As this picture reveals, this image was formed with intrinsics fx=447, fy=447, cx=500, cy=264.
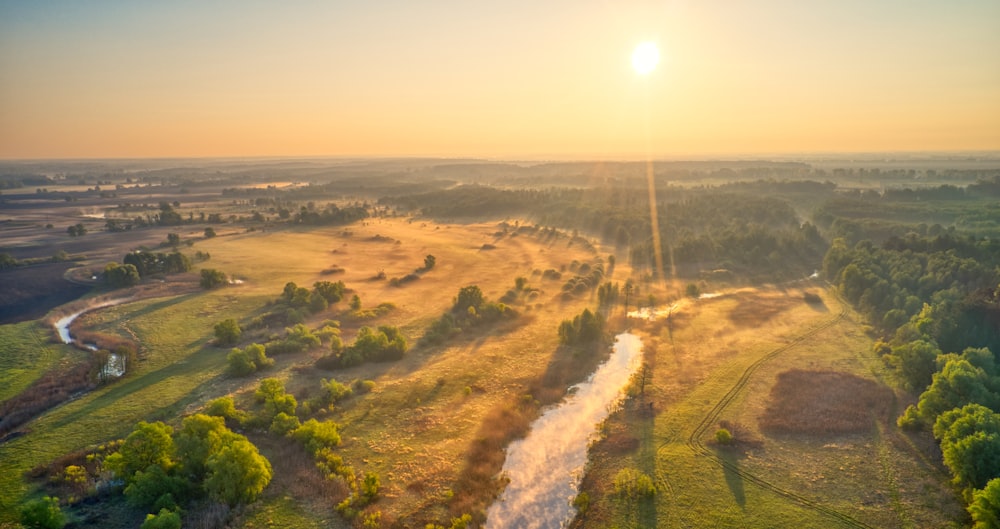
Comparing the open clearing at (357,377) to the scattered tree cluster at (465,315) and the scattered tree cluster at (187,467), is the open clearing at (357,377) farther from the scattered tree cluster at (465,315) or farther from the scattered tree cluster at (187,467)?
the scattered tree cluster at (187,467)

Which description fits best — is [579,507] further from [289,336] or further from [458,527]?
[289,336]

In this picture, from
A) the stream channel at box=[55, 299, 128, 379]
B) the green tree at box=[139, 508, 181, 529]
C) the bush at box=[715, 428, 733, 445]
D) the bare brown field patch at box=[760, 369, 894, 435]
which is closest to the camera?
the green tree at box=[139, 508, 181, 529]

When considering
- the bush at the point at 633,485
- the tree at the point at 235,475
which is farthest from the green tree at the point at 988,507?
the tree at the point at 235,475

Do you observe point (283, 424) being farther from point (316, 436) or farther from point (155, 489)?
point (155, 489)

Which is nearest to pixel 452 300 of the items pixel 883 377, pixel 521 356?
pixel 521 356

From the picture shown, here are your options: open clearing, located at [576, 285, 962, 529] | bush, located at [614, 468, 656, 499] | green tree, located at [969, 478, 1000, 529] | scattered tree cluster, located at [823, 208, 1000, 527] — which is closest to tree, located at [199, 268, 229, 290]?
open clearing, located at [576, 285, 962, 529]

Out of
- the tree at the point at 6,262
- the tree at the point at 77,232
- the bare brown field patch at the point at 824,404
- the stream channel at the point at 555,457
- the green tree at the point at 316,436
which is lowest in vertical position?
the stream channel at the point at 555,457

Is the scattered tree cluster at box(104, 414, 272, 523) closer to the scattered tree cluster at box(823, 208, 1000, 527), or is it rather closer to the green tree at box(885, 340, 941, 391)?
the scattered tree cluster at box(823, 208, 1000, 527)
